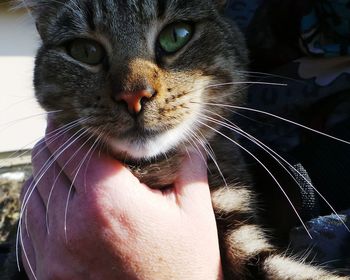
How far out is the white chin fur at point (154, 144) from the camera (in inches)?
44.2

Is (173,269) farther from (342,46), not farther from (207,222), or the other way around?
(342,46)

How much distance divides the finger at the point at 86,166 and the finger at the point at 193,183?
116mm

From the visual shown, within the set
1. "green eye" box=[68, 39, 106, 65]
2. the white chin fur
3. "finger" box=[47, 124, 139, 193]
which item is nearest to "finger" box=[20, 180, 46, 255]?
"finger" box=[47, 124, 139, 193]

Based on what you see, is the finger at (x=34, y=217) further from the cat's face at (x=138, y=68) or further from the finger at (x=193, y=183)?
the finger at (x=193, y=183)

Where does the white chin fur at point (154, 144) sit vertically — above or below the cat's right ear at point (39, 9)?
below

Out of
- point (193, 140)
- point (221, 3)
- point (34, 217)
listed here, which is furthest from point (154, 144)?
point (221, 3)

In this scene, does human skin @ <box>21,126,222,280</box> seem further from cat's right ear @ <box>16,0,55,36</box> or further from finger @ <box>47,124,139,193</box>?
cat's right ear @ <box>16,0,55,36</box>

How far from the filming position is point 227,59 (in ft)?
4.22

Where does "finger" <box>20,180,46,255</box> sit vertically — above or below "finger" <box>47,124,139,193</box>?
below

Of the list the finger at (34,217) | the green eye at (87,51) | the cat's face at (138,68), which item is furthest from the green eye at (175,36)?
the finger at (34,217)

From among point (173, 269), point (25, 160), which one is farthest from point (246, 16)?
point (25, 160)

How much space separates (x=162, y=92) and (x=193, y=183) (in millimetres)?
239

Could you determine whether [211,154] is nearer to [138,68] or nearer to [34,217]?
[138,68]

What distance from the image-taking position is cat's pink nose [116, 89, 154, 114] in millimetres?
1030
